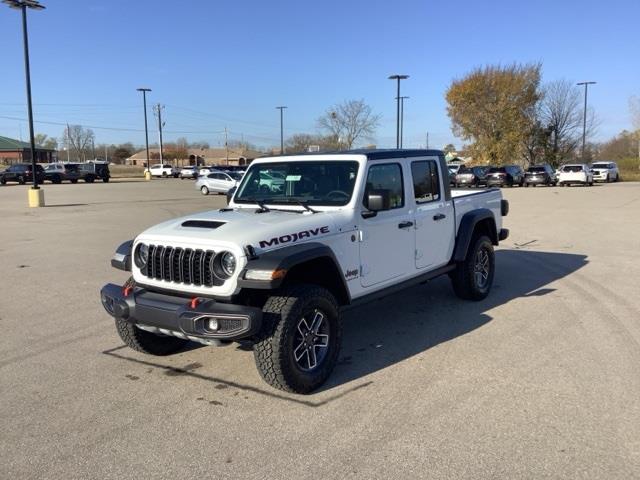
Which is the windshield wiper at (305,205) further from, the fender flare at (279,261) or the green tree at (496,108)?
the green tree at (496,108)

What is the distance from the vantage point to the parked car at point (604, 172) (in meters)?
42.1

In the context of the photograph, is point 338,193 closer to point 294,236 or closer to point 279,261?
point 294,236

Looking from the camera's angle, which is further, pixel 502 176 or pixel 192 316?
pixel 502 176

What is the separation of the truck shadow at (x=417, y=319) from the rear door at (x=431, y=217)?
0.66m

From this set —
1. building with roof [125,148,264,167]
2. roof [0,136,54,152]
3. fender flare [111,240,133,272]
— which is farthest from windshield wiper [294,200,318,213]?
building with roof [125,148,264,167]

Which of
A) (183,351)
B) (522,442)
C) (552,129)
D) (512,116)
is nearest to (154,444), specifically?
(183,351)

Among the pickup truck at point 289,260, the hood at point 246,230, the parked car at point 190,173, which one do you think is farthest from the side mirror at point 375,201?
the parked car at point 190,173

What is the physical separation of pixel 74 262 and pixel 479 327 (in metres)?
7.33

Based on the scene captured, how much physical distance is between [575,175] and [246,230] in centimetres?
3796

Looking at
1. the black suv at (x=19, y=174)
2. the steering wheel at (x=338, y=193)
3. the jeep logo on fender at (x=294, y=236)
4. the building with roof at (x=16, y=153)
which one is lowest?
the jeep logo on fender at (x=294, y=236)

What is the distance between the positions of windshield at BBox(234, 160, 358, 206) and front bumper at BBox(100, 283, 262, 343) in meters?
1.52

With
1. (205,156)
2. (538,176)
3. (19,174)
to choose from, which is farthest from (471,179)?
(205,156)

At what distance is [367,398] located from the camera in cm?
420

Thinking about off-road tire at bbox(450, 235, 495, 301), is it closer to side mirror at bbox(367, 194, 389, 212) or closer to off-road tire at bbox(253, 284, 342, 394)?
side mirror at bbox(367, 194, 389, 212)
